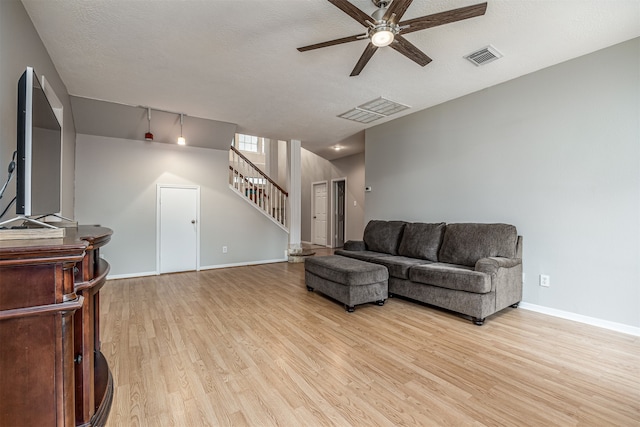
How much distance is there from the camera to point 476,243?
331 cm

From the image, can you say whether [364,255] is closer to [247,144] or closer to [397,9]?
[397,9]

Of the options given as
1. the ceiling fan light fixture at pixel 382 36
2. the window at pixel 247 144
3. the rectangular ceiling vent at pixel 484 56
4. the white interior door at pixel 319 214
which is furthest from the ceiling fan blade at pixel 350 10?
the window at pixel 247 144

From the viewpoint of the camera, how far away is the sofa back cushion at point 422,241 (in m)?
3.74

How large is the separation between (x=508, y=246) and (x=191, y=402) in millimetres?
3334

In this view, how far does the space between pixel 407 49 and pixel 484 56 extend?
3.66 feet

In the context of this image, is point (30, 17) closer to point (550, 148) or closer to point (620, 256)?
point (550, 148)

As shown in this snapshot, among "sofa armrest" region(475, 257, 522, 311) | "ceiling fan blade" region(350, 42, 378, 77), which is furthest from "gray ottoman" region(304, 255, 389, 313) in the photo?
"ceiling fan blade" region(350, 42, 378, 77)

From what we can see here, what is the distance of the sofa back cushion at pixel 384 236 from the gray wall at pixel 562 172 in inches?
24.6

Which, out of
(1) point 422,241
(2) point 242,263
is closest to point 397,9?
(1) point 422,241

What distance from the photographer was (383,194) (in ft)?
16.7

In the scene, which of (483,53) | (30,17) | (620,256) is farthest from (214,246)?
(620,256)

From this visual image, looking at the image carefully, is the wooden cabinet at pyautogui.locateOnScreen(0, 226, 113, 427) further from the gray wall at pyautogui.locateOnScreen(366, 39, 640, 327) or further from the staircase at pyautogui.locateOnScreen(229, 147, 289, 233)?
the staircase at pyautogui.locateOnScreen(229, 147, 289, 233)

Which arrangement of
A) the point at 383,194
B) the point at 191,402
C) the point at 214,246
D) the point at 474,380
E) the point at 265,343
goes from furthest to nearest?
the point at 214,246, the point at 383,194, the point at 265,343, the point at 474,380, the point at 191,402

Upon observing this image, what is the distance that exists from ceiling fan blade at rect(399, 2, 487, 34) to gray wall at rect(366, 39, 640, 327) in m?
1.93
